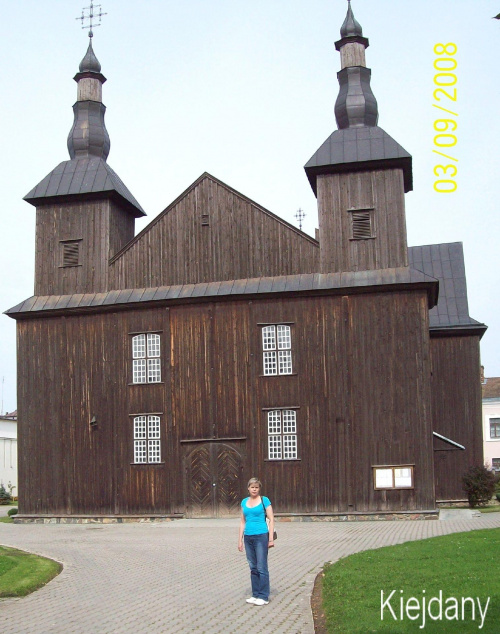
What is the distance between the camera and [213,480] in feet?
89.4

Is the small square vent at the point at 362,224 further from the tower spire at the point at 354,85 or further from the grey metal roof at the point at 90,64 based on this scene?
the grey metal roof at the point at 90,64

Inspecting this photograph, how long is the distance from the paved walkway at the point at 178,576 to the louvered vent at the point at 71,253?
10.0 meters

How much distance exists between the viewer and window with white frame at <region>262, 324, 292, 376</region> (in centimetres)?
2716

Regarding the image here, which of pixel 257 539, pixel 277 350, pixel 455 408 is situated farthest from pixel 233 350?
pixel 257 539

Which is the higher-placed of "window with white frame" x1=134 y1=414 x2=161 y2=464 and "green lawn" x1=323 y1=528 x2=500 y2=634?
"window with white frame" x1=134 y1=414 x2=161 y2=464

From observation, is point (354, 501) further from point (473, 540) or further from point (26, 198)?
point (26, 198)

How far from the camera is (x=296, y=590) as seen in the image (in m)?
12.3

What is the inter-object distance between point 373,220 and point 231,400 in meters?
7.79

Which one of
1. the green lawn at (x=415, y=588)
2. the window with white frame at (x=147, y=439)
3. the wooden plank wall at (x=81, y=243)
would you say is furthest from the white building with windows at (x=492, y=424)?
the green lawn at (x=415, y=588)

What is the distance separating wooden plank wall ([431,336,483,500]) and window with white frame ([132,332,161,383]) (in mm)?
11458

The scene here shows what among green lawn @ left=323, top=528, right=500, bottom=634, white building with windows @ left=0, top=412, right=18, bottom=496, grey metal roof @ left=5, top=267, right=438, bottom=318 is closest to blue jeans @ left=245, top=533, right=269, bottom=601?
green lawn @ left=323, top=528, right=500, bottom=634

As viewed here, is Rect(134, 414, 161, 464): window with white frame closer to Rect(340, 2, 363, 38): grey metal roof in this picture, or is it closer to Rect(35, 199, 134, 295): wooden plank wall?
Rect(35, 199, 134, 295): wooden plank wall

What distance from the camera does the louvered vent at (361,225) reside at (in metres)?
27.5

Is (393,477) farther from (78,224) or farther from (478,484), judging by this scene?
(78,224)
